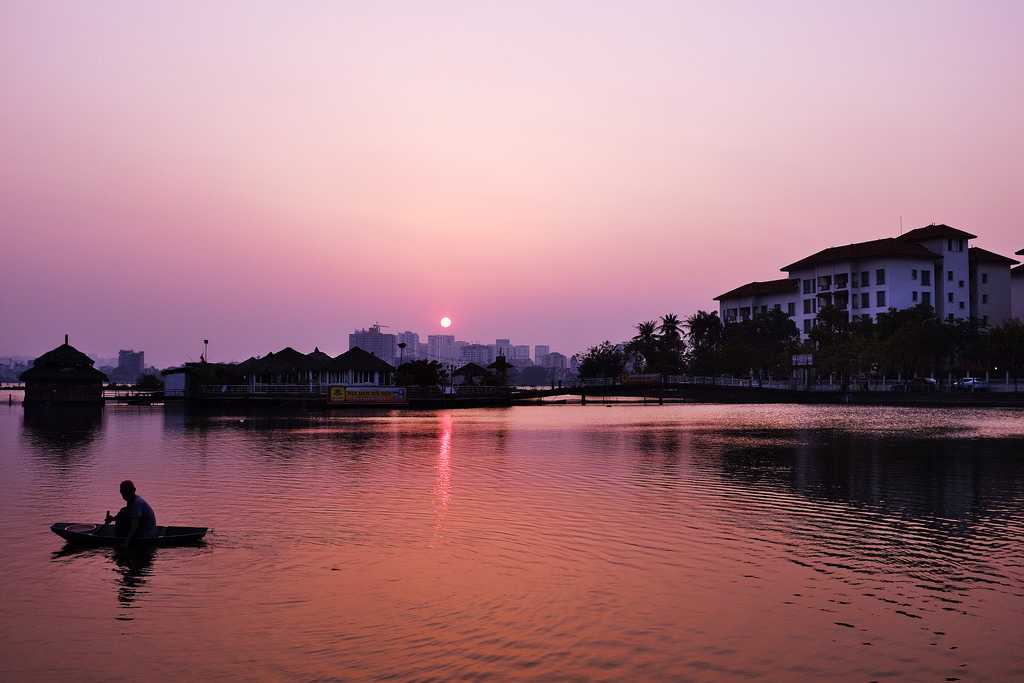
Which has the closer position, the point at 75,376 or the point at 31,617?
the point at 31,617

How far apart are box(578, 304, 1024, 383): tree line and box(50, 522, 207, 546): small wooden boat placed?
350ft

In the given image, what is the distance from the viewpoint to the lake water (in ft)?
41.8

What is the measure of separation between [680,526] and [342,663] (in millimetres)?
12439

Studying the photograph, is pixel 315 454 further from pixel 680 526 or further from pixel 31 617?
pixel 31 617

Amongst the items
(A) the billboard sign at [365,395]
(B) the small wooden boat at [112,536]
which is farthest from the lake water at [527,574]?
(A) the billboard sign at [365,395]

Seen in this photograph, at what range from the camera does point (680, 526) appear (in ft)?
75.6

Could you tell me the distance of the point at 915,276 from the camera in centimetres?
13562

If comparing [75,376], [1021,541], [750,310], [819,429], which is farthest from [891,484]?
[750,310]

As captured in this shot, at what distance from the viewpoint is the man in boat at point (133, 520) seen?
20.0m

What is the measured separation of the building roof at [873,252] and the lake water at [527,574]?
102201mm

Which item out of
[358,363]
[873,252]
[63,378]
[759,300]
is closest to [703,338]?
[759,300]

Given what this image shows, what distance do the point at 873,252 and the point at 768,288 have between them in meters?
33.1

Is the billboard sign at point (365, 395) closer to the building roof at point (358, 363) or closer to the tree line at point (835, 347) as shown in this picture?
the building roof at point (358, 363)

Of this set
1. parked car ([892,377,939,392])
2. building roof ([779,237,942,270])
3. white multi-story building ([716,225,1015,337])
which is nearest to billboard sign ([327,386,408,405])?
parked car ([892,377,939,392])
